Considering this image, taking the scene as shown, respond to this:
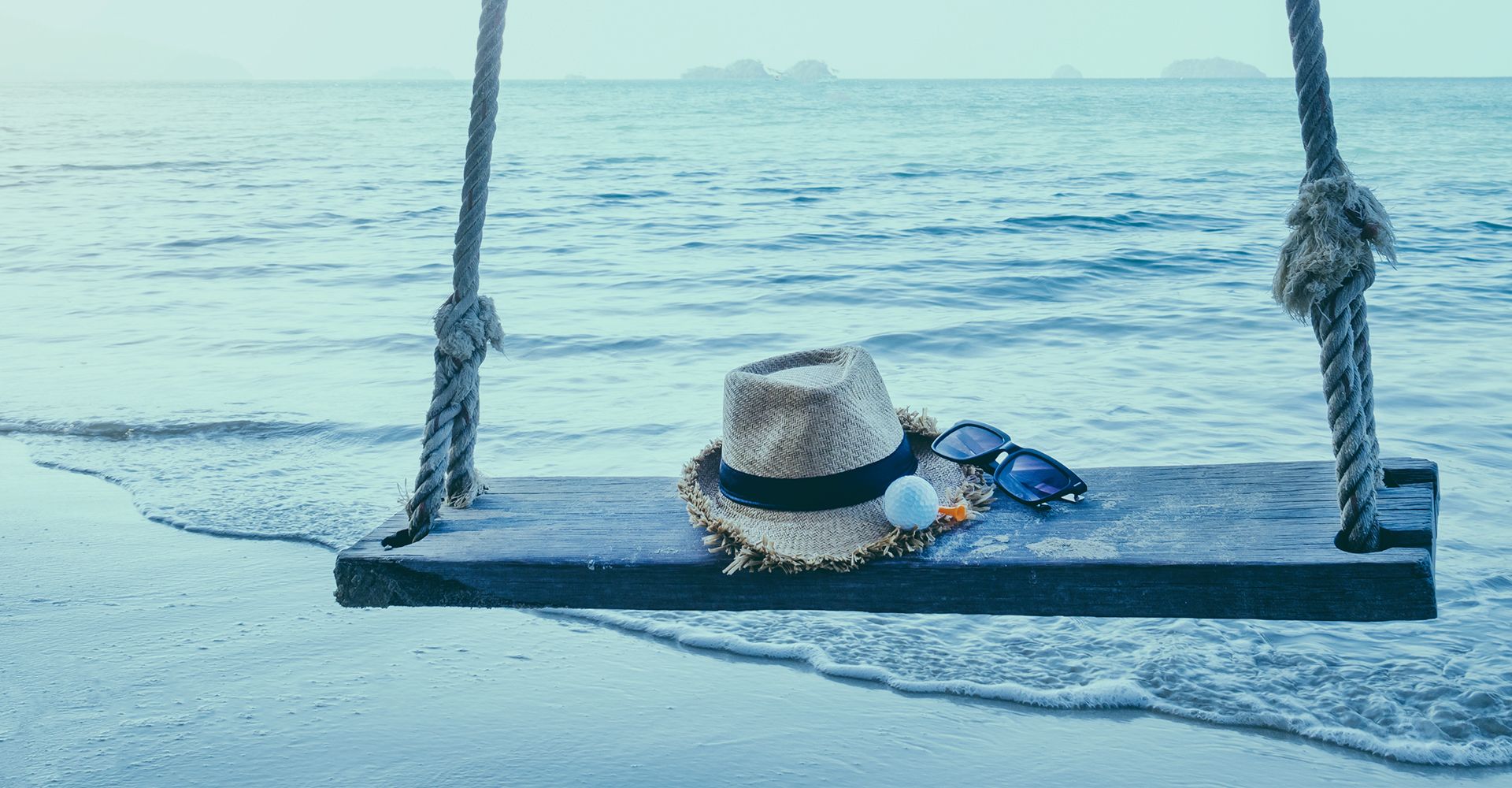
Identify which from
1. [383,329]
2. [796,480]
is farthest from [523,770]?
[383,329]

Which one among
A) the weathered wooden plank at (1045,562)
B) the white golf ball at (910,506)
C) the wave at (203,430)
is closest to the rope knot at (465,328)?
the weathered wooden plank at (1045,562)

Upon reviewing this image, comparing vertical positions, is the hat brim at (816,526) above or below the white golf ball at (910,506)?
below

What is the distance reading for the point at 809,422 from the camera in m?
2.28

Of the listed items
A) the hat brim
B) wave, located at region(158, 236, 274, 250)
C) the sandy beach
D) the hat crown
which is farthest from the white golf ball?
wave, located at region(158, 236, 274, 250)

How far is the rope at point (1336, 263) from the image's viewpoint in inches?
77.0

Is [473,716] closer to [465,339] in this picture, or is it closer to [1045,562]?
[465,339]

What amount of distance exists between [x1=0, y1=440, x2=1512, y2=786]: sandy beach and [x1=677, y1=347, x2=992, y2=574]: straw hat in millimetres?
893

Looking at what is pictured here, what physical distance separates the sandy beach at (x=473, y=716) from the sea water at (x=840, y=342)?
16cm

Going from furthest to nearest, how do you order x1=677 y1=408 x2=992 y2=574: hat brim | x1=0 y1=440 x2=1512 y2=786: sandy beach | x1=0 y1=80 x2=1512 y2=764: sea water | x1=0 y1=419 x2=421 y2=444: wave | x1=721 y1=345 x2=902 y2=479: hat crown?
x1=0 y1=419 x2=421 y2=444: wave < x1=0 y1=80 x2=1512 y2=764: sea water < x1=0 y1=440 x2=1512 y2=786: sandy beach < x1=721 y1=345 x2=902 y2=479: hat crown < x1=677 y1=408 x2=992 y2=574: hat brim

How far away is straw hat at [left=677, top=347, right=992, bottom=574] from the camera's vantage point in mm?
2129

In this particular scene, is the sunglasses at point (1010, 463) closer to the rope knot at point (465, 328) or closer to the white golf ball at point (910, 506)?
the white golf ball at point (910, 506)

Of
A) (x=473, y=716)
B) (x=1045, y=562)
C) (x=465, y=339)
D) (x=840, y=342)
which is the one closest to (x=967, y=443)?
(x=1045, y=562)

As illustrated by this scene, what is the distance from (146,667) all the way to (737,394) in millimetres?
2204

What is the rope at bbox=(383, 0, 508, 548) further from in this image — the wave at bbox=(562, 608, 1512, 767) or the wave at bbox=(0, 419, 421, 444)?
the wave at bbox=(0, 419, 421, 444)
